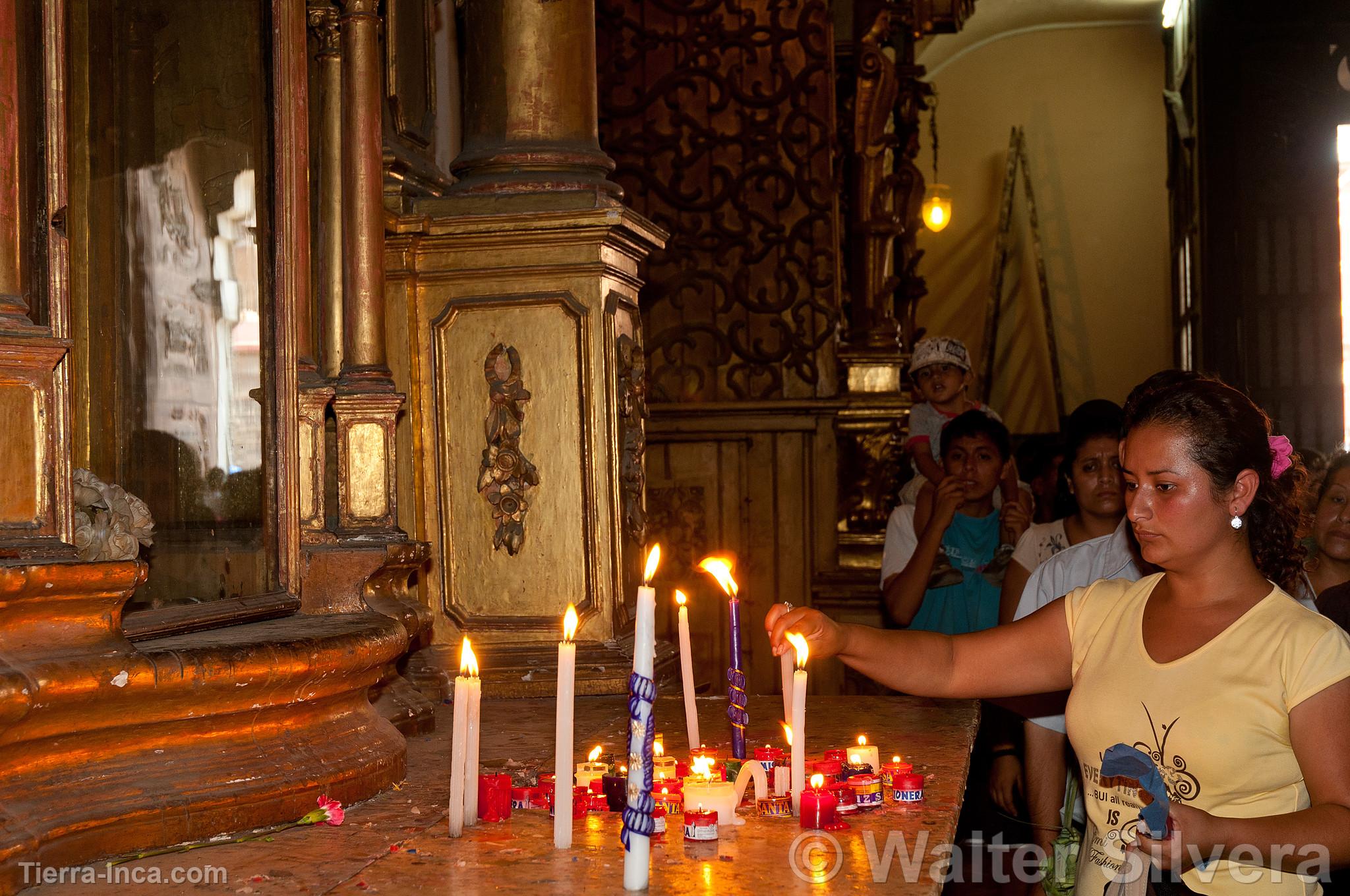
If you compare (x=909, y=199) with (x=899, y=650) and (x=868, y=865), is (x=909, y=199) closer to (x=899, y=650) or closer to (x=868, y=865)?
(x=899, y=650)

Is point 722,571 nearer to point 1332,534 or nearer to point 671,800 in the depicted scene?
point 671,800

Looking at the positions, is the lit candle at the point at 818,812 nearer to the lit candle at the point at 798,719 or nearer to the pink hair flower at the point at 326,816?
the lit candle at the point at 798,719

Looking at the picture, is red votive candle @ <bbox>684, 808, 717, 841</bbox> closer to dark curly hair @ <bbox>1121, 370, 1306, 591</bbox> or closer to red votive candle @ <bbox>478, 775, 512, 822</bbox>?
red votive candle @ <bbox>478, 775, 512, 822</bbox>

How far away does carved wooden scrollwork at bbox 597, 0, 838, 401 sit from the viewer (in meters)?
7.17

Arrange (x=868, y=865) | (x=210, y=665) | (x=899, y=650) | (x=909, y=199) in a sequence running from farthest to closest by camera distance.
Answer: (x=909, y=199) → (x=899, y=650) → (x=210, y=665) → (x=868, y=865)

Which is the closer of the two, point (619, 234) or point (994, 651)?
point (994, 651)

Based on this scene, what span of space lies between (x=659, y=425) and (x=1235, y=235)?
5006mm

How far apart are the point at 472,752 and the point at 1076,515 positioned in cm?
249

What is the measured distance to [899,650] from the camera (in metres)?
2.64

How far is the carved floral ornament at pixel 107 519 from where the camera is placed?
2246 millimetres

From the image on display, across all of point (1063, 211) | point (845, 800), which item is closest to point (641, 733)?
point (845, 800)

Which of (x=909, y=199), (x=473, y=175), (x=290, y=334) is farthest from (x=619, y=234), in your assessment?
(x=909, y=199)

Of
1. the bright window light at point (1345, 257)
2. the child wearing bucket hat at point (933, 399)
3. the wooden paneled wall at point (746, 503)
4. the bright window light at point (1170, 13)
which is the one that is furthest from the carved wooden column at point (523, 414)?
the bright window light at point (1170, 13)

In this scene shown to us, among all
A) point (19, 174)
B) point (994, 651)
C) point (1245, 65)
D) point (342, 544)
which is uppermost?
point (1245, 65)
